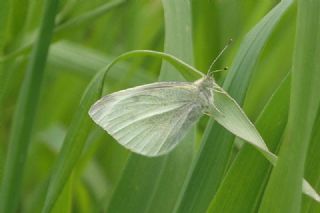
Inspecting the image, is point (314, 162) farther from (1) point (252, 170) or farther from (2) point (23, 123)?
(2) point (23, 123)

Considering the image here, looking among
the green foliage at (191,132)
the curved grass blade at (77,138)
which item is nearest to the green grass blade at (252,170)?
the green foliage at (191,132)

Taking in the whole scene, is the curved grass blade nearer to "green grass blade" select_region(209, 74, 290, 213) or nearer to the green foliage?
the green foliage

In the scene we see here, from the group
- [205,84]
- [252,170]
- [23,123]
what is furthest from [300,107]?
[23,123]

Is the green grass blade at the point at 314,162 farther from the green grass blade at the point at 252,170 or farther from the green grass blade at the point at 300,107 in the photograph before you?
the green grass blade at the point at 300,107

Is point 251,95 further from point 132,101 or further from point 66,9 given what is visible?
point 132,101

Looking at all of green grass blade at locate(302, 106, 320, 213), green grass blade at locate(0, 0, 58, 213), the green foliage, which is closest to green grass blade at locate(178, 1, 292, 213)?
the green foliage

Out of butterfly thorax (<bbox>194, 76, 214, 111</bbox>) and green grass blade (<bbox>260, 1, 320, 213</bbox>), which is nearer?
green grass blade (<bbox>260, 1, 320, 213</bbox>)
